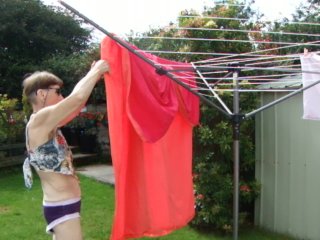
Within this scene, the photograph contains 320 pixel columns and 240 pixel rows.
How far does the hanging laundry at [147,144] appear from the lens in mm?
2523

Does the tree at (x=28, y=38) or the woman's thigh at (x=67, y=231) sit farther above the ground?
the tree at (x=28, y=38)

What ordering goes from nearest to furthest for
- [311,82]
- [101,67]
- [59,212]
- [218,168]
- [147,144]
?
[101,67] < [59,212] < [147,144] < [311,82] < [218,168]

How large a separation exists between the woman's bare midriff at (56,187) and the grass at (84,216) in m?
2.50

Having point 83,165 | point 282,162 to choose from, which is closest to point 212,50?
point 282,162

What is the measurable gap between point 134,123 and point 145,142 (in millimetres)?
152

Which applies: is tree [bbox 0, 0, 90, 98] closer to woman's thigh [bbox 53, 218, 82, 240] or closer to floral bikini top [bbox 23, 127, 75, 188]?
floral bikini top [bbox 23, 127, 75, 188]

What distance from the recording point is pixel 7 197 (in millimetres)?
6969

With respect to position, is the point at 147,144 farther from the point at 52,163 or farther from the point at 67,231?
the point at 67,231

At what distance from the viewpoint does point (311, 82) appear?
3111 millimetres

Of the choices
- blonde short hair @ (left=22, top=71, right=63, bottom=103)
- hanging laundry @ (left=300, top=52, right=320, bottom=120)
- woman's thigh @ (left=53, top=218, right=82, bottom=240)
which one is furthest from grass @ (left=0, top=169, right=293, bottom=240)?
blonde short hair @ (left=22, top=71, right=63, bottom=103)

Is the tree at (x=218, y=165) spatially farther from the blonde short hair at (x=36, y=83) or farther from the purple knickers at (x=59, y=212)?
the purple knickers at (x=59, y=212)

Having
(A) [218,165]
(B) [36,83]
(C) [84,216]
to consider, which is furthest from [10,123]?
(B) [36,83]

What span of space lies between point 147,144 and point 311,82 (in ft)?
4.30

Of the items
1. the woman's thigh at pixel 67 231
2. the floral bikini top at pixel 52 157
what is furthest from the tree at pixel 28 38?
the woman's thigh at pixel 67 231
